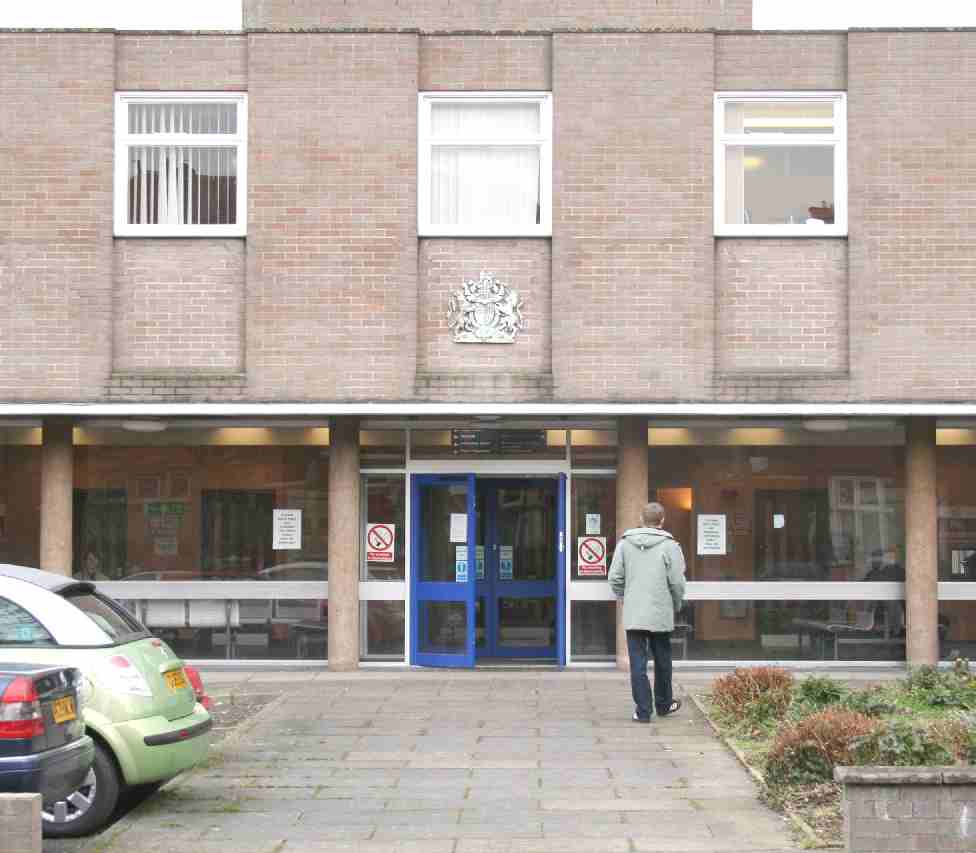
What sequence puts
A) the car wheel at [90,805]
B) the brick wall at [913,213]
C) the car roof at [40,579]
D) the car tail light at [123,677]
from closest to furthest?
the car wheel at [90,805]
the car tail light at [123,677]
the car roof at [40,579]
the brick wall at [913,213]

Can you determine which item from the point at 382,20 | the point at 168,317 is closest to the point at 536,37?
the point at 382,20

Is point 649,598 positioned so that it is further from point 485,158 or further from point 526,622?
point 485,158

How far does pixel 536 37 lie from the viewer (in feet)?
54.6

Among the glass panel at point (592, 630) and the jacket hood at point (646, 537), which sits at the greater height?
the jacket hood at point (646, 537)

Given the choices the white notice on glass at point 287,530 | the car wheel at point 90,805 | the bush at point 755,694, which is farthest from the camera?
the white notice on glass at point 287,530

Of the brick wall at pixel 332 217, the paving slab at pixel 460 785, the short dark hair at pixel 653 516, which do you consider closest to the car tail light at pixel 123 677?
the paving slab at pixel 460 785

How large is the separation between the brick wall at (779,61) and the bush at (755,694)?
6.69 metres

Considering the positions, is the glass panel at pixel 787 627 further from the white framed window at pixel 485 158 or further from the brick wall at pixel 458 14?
the brick wall at pixel 458 14

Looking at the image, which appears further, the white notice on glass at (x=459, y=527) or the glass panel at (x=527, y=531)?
the glass panel at (x=527, y=531)

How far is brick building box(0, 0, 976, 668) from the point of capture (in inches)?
640

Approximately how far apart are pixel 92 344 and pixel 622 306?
18.3 feet

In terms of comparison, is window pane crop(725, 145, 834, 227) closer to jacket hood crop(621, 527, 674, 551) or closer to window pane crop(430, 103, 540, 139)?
window pane crop(430, 103, 540, 139)

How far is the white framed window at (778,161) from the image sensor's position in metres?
16.5

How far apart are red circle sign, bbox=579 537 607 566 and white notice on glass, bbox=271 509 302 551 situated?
3109 mm
